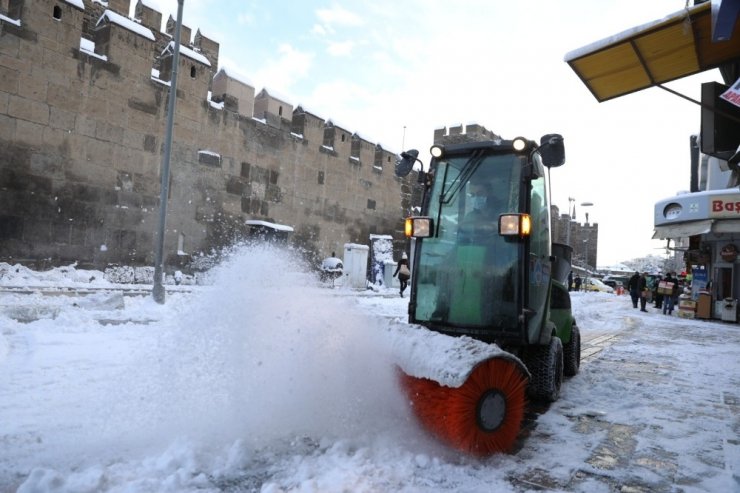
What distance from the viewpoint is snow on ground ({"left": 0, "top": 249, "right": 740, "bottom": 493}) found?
9.82 ft

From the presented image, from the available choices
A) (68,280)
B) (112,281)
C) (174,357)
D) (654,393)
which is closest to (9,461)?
(174,357)

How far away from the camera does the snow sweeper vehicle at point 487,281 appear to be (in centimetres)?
349

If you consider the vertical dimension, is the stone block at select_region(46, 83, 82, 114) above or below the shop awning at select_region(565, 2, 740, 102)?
above

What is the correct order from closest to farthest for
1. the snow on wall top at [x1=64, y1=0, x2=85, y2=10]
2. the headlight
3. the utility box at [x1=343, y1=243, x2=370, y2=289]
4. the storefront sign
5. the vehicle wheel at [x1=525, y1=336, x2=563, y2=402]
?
the headlight < the vehicle wheel at [x1=525, y1=336, x2=563, y2=402] < the snow on wall top at [x1=64, y1=0, x2=85, y2=10] < the storefront sign < the utility box at [x1=343, y1=243, x2=370, y2=289]

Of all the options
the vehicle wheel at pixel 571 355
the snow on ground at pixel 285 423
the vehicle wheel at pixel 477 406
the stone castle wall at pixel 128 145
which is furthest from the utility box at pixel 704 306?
the vehicle wheel at pixel 477 406

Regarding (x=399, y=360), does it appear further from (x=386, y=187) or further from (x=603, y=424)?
(x=386, y=187)

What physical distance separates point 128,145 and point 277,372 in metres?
12.5

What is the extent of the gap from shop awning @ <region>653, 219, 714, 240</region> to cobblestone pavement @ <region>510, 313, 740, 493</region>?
7.21 metres

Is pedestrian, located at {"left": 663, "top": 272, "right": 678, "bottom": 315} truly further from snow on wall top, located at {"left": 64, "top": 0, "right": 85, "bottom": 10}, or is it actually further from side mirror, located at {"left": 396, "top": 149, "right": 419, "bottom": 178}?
snow on wall top, located at {"left": 64, "top": 0, "right": 85, "bottom": 10}

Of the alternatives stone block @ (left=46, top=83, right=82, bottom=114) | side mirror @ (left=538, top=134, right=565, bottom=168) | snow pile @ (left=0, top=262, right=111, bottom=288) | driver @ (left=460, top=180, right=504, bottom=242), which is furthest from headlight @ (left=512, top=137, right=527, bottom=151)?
stone block @ (left=46, top=83, right=82, bottom=114)

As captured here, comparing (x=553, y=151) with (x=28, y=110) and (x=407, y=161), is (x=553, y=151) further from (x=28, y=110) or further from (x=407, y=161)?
(x=28, y=110)

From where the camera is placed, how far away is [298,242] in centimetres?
1966

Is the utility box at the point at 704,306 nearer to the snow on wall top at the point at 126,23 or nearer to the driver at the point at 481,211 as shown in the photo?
the driver at the point at 481,211

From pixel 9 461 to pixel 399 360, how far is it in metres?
2.56
